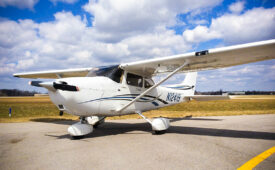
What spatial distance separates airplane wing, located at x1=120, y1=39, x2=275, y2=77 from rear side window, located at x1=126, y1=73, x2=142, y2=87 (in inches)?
6.5

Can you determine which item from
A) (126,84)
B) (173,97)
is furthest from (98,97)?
(173,97)

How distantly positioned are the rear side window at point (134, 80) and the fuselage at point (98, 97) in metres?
0.13

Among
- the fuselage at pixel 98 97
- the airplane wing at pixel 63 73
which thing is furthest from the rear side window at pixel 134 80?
the airplane wing at pixel 63 73

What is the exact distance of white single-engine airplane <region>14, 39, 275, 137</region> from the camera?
4913 mm

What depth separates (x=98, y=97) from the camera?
558cm

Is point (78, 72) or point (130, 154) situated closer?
point (130, 154)

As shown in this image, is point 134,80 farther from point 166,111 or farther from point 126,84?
point 166,111

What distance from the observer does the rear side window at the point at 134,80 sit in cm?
681

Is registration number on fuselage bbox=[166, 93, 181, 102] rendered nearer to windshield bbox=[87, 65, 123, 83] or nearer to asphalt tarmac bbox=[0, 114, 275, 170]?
windshield bbox=[87, 65, 123, 83]

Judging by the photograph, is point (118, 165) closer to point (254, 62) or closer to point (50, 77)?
point (254, 62)

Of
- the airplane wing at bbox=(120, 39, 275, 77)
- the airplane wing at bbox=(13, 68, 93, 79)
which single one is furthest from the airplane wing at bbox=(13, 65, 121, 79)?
the airplane wing at bbox=(120, 39, 275, 77)

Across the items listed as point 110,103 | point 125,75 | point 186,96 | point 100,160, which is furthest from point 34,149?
point 186,96

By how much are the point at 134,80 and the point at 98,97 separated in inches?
75.2

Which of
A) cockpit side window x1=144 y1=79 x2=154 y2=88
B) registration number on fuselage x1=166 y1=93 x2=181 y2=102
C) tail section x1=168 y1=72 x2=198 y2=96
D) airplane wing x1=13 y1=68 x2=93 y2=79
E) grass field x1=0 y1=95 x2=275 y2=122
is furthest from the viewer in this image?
grass field x1=0 y1=95 x2=275 y2=122
